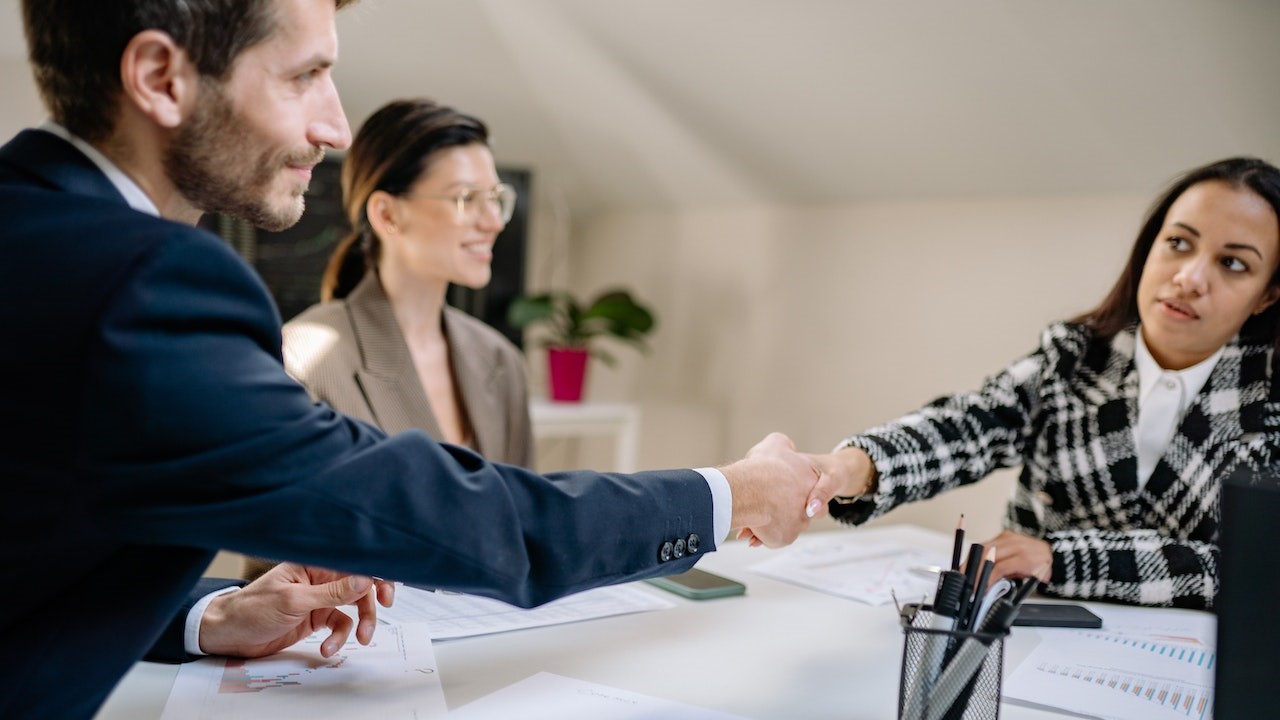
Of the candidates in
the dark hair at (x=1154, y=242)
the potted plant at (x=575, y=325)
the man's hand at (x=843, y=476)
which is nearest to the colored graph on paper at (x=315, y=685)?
the man's hand at (x=843, y=476)

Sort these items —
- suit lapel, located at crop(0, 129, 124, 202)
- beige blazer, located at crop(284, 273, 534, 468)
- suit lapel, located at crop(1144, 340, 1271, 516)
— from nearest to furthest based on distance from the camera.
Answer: suit lapel, located at crop(0, 129, 124, 202), suit lapel, located at crop(1144, 340, 1271, 516), beige blazer, located at crop(284, 273, 534, 468)

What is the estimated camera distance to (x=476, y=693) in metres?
1.04

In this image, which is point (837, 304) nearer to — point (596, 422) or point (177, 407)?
point (596, 422)

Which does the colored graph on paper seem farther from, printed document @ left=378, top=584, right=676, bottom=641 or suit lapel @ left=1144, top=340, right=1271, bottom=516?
suit lapel @ left=1144, top=340, right=1271, bottom=516

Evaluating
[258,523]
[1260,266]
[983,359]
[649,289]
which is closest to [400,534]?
[258,523]

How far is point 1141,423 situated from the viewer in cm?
178

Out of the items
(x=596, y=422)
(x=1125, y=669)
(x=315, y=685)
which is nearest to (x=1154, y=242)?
(x=1125, y=669)

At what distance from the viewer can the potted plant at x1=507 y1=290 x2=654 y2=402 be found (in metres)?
3.69

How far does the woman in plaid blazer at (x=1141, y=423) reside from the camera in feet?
5.24

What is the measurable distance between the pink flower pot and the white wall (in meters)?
0.47

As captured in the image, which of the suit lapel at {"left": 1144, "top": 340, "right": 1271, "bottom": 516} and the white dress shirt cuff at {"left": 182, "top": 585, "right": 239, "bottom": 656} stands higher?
the suit lapel at {"left": 1144, "top": 340, "right": 1271, "bottom": 516}

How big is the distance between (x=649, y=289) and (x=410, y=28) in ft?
4.68

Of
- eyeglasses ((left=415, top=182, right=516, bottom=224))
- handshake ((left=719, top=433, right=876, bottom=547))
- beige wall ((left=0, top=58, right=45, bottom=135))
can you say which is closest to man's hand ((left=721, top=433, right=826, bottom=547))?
handshake ((left=719, top=433, right=876, bottom=547))

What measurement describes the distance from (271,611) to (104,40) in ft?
1.92
